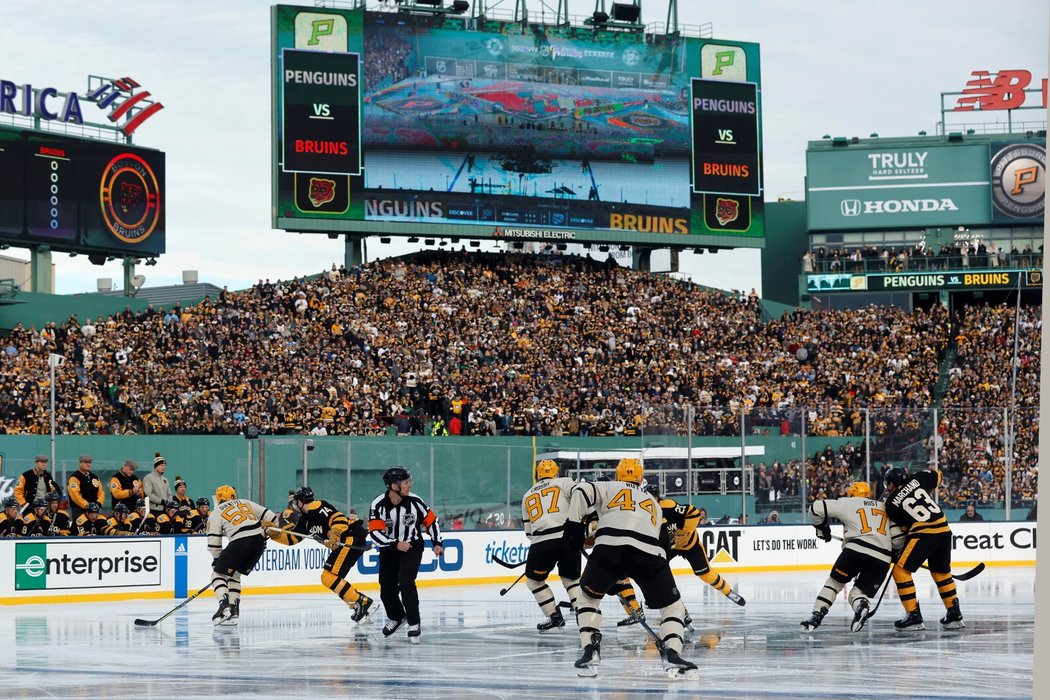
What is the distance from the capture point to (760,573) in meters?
25.2

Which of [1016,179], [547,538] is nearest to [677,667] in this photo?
[547,538]

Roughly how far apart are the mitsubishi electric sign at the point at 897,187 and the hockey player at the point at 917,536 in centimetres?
3871

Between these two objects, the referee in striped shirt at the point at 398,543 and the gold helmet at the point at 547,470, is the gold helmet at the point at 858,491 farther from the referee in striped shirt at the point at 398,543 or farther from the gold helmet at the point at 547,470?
the referee in striped shirt at the point at 398,543

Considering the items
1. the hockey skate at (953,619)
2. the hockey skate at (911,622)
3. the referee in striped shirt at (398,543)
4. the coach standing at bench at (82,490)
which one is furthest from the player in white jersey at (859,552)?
the coach standing at bench at (82,490)

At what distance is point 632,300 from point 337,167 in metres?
9.58

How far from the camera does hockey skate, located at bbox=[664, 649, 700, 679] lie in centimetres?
1137

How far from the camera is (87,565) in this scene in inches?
807

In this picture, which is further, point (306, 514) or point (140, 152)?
point (140, 152)

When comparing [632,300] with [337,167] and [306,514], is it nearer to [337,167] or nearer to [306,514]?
[337,167]

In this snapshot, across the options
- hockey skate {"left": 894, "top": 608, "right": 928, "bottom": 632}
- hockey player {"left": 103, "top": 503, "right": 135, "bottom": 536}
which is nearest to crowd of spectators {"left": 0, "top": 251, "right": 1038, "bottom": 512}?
hockey player {"left": 103, "top": 503, "right": 135, "bottom": 536}

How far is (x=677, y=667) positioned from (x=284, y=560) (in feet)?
36.9

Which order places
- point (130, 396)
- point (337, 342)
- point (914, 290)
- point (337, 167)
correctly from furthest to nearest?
A: point (914, 290) → point (337, 167) → point (337, 342) → point (130, 396)

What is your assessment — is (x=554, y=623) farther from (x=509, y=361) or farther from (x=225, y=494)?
(x=509, y=361)

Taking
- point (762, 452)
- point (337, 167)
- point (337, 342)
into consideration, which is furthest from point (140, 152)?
point (762, 452)
